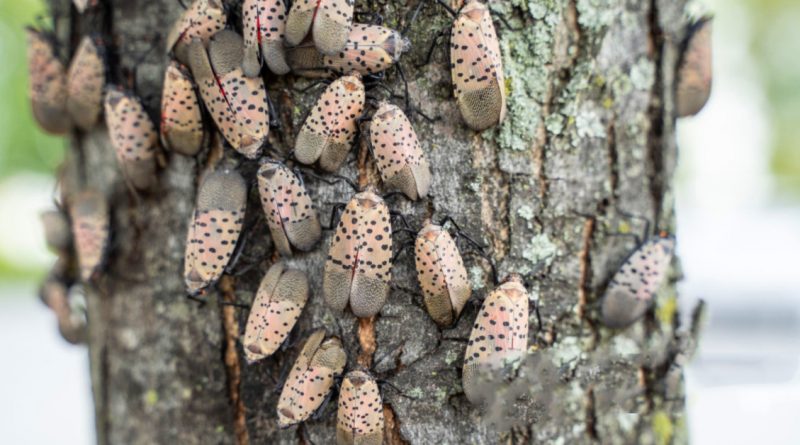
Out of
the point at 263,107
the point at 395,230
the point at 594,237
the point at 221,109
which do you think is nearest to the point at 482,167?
the point at 395,230

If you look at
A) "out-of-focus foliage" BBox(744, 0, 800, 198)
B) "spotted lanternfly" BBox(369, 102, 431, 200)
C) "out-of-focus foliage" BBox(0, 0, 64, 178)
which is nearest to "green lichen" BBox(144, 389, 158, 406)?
"spotted lanternfly" BBox(369, 102, 431, 200)

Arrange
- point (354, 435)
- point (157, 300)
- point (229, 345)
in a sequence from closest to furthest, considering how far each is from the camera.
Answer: point (354, 435)
point (229, 345)
point (157, 300)

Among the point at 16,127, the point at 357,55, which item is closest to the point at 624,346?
the point at 357,55

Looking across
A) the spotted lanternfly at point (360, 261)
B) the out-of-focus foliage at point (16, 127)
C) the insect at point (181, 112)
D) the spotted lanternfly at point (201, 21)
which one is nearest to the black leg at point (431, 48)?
the spotted lanternfly at point (360, 261)

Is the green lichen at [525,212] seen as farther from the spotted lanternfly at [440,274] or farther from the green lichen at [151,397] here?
the green lichen at [151,397]

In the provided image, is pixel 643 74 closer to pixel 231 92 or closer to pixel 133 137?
pixel 231 92

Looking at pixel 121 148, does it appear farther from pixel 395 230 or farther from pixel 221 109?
pixel 395 230
